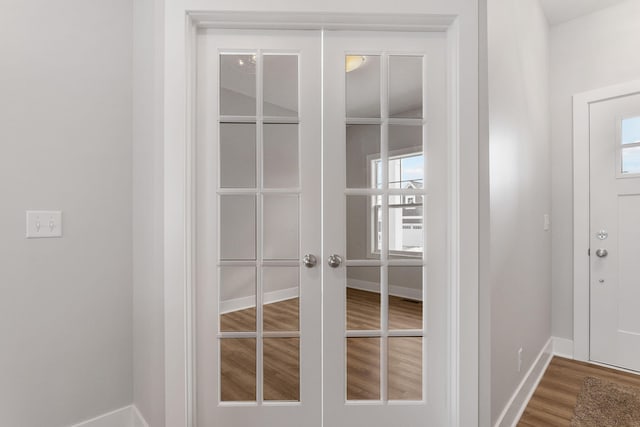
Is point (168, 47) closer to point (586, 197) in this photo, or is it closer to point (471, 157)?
point (471, 157)

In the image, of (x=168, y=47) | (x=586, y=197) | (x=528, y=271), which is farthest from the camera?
(x=586, y=197)

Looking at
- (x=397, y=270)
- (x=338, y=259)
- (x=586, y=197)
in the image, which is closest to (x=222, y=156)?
(x=338, y=259)

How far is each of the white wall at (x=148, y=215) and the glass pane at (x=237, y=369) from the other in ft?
0.93

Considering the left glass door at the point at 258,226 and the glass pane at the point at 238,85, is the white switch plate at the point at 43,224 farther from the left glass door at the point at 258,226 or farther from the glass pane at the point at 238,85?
the glass pane at the point at 238,85

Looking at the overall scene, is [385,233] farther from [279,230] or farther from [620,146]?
[620,146]

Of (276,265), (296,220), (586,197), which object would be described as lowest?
(276,265)

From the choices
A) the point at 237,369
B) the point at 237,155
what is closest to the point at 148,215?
the point at 237,155

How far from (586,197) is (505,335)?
5.64ft

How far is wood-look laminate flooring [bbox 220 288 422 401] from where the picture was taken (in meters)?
1.57

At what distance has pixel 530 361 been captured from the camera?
2148mm

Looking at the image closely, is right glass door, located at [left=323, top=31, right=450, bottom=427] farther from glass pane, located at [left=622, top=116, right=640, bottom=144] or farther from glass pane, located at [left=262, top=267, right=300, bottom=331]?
glass pane, located at [left=622, top=116, right=640, bottom=144]

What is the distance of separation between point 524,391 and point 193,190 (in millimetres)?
2335

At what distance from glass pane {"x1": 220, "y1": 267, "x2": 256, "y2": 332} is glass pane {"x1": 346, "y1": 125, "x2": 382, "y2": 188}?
2.34 ft

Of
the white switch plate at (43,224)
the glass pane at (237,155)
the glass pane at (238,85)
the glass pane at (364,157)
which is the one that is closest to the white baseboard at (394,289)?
the glass pane at (364,157)
